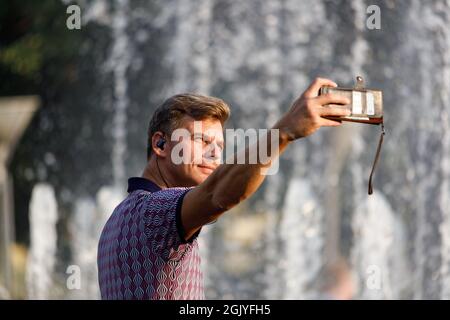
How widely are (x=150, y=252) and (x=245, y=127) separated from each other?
8.20 metres

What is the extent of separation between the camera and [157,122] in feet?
7.61

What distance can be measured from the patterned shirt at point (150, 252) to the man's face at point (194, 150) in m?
0.12

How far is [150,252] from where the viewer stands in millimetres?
2033

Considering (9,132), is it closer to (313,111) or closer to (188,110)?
(188,110)

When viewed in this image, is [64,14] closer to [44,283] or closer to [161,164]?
[44,283]

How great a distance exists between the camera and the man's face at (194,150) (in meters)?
2.23

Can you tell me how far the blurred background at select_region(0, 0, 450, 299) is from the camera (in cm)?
927
